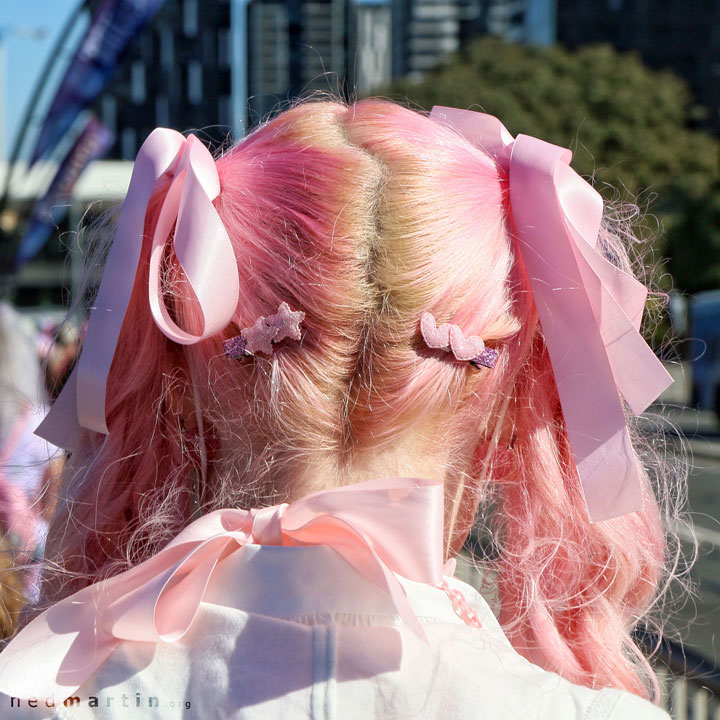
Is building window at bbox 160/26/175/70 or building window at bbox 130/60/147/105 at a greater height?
building window at bbox 160/26/175/70

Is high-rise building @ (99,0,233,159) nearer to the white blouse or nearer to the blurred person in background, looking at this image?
the blurred person in background

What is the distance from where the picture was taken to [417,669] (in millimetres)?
955

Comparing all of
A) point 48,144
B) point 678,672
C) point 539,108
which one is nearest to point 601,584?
point 678,672

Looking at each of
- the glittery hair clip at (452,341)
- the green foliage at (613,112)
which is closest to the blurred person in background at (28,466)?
the glittery hair clip at (452,341)

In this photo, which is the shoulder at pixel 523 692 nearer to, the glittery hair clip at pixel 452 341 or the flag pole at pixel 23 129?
the glittery hair clip at pixel 452 341

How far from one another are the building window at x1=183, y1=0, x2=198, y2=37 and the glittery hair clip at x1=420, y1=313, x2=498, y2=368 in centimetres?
1378

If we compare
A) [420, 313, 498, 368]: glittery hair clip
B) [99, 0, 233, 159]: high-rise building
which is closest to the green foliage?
[99, 0, 233, 159]: high-rise building

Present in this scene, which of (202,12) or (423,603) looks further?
(202,12)

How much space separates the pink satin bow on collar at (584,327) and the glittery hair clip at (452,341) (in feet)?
0.43

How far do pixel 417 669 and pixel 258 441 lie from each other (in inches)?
13.1

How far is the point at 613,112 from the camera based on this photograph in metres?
27.1

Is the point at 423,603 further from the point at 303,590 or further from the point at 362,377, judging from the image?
the point at 362,377

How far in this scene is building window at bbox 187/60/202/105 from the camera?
21.9 m

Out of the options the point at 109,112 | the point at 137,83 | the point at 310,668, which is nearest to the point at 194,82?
the point at 137,83
